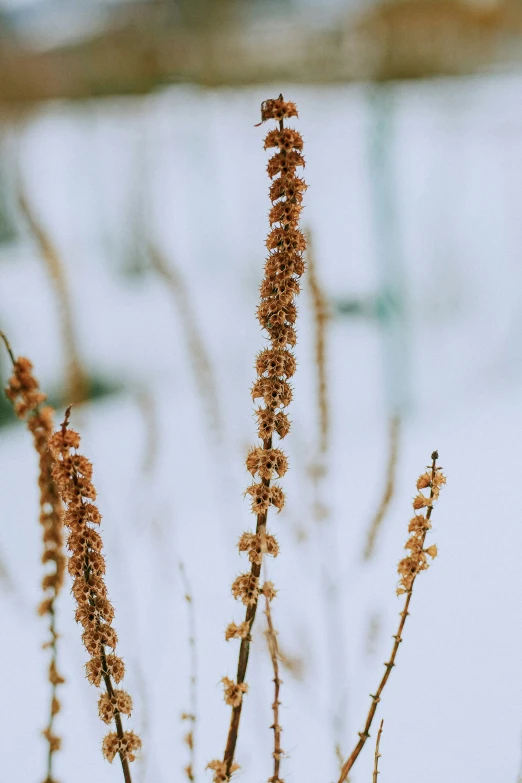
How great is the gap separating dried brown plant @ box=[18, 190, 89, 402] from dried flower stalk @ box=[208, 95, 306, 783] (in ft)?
0.86

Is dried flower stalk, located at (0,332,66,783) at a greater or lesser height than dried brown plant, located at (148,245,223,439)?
lesser

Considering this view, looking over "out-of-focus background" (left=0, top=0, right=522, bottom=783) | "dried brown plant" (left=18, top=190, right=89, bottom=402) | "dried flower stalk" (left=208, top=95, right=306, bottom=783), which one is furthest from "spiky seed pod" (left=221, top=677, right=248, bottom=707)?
"dried brown plant" (left=18, top=190, right=89, bottom=402)

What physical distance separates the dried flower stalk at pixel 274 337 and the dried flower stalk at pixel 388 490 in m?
0.19

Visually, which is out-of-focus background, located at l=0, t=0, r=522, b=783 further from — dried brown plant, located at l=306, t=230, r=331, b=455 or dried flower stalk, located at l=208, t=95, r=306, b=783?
dried flower stalk, located at l=208, t=95, r=306, b=783

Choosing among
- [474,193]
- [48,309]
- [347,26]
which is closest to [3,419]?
[48,309]

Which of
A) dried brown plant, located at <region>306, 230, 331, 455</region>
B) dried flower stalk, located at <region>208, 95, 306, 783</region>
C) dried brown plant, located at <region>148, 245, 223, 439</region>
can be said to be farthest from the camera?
dried brown plant, located at <region>148, 245, 223, 439</region>

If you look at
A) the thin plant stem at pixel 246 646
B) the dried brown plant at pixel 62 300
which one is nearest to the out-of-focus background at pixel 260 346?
the dried brown plant at pixel 62 300

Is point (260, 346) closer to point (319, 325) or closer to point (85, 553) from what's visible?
point (319, 325)

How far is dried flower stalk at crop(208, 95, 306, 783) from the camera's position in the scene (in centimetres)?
22

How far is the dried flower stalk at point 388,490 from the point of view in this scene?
1.41 ft

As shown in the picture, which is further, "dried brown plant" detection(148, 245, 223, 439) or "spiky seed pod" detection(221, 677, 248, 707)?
"dried brown plant" detection(148, 245, 223, 439)

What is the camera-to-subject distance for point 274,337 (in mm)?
234

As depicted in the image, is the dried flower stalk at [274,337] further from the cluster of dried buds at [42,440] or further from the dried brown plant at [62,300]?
the dried brown plant at [62,300]

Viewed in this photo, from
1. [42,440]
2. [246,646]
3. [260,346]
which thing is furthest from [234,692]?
[260,346]
